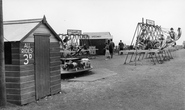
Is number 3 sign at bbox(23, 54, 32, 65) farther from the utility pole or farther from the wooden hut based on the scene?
the utility pole

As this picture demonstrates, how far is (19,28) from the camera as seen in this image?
253 inches

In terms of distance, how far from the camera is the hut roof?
19.5 feet

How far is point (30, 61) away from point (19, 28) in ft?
3.36

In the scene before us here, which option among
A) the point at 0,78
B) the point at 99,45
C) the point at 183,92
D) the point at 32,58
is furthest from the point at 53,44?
the point at 99,45

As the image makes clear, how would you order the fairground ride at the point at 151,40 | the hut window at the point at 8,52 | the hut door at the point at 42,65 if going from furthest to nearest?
the fairground ride at the point at 151,40 < the hut door at the point at 42,65 < the hut window at the point at 8,52

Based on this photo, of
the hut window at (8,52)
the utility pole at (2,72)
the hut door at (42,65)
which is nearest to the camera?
the utility pole at (2,72)

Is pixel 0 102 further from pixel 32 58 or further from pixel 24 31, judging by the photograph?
pixel 24 31

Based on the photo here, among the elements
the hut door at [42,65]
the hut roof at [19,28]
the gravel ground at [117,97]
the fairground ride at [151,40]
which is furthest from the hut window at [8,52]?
the fairground ride at [151,40]

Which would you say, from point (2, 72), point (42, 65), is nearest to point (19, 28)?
point (42, 65)

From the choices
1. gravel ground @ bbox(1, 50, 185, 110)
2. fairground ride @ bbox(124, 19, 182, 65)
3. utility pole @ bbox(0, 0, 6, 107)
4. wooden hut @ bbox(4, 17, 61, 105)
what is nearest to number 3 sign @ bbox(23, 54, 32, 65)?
wooden hut @ bbox(4, 17, 61, 105)

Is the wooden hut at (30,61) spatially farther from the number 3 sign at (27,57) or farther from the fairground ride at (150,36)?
the fairground ride at (150,36)

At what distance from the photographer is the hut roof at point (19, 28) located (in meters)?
5.95

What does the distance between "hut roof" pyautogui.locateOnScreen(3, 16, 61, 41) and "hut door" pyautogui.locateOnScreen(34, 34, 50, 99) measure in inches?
12.1

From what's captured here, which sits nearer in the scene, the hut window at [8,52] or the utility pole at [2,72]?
the utility pole at [2,72]
